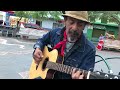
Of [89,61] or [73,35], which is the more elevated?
[73,35]

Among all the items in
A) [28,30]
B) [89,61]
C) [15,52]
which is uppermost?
[89,61]

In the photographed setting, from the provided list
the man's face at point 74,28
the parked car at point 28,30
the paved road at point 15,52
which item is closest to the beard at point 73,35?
the man's face at point 74,28

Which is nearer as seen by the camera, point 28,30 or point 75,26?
point 75,26

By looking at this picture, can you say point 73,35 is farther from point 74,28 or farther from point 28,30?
point 28,30

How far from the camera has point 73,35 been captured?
1.36m

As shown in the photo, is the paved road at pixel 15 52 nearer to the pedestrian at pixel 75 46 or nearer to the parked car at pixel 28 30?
the parked car at pixel 28 30

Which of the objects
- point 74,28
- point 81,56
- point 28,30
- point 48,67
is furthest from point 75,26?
point 28,30

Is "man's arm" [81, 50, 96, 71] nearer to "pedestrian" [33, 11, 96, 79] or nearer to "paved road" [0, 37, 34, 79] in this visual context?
"pedestrian" [33, 11, 96, 79]

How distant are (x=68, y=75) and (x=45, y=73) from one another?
26cm

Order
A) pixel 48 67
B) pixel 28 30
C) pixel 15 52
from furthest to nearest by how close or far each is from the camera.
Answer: pixel 15 52 < pixel 28 30 < pixel 48 67

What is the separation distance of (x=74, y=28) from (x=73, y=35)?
34 mm

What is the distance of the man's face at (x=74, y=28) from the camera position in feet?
4.42
